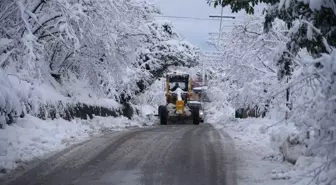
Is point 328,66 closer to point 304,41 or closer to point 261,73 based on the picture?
point 304,41

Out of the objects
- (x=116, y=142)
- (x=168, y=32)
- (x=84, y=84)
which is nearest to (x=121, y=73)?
(x=84, y=84)

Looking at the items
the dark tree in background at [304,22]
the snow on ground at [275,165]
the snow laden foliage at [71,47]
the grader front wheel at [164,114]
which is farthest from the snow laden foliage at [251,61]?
the dark tree in background at [304,22]

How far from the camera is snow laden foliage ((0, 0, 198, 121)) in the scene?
14.0 m

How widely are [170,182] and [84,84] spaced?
16951 millimetres

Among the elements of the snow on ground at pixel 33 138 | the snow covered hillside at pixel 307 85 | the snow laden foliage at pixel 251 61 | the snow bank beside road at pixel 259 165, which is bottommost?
the snow bank beside road at pixel 259 165

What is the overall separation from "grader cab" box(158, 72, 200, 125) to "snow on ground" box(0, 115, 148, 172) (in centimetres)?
1195

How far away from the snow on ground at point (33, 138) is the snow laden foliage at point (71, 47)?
0.93 m

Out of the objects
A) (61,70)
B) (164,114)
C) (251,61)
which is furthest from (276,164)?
(164,114)

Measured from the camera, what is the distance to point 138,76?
100 ft

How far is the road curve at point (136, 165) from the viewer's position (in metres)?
8.20

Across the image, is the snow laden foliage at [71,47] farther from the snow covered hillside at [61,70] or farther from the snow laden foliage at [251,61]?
the snow laden foliage at [251,61]

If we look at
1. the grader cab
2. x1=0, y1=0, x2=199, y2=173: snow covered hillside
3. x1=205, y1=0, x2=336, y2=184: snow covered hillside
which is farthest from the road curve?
the grader cab

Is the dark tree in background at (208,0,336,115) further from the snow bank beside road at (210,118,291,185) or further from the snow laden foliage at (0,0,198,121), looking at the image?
the snow laden foliage at (0,0,198,121)

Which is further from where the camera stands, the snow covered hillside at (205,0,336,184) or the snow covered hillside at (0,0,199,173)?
the snow covered hillside at (0,0,199,173)
